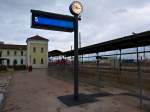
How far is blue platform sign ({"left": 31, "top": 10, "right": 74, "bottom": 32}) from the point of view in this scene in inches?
352

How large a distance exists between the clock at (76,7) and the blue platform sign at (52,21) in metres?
0.34

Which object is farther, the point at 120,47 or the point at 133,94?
the point at 120,47

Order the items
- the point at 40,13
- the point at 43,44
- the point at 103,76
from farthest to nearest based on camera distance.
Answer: the point at 43,44, the point at 103,76, the point at 40,13

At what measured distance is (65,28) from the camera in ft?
30.9

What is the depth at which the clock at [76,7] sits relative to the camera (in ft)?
30.1

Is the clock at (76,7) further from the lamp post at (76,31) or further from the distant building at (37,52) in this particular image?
the distant building at (37,52)

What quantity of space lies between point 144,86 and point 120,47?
336cm

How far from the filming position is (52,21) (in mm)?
9305

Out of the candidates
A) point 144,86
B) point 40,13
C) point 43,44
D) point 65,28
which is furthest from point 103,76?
point 43,44

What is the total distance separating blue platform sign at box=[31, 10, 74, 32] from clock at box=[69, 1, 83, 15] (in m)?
0.34

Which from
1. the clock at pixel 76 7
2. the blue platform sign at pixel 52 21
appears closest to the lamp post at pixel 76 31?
the clock at pixel 76 7

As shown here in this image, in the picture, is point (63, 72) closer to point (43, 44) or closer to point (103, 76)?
point (103, 76)

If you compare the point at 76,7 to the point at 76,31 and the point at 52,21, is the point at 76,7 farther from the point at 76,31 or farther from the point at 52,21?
the point at 52,21

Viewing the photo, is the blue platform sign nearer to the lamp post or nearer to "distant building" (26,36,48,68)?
the lamp post
